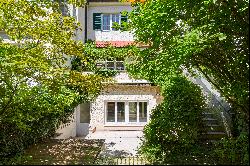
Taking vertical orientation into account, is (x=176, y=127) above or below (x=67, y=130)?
above

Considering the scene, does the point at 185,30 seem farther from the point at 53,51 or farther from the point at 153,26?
the point at 53,51

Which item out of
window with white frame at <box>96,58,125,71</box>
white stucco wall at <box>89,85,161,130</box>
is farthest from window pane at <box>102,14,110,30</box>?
white stucco wall at <box>89,85,161,130</box>

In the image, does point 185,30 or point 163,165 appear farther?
point 185,30

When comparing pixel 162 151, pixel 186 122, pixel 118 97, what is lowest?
pixel 162 151

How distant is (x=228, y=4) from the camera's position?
1144 centimetres

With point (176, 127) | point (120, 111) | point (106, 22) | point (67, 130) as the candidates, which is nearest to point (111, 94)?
point (120, 111)

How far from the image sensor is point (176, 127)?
14805 mm

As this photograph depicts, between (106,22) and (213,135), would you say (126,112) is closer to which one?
(106,22)

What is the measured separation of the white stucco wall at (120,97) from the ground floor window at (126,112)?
0.56 meters

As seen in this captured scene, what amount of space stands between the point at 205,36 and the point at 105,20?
19497 millimetres

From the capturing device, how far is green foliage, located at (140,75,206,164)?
47.9ft

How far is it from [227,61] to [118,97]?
15.6 metres

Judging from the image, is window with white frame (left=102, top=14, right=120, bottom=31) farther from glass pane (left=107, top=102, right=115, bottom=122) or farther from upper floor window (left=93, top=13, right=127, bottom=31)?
glass pane (left=107, top=102, right=115, bottom=122)

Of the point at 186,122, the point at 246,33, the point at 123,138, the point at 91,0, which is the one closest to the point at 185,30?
the point at 246,33
